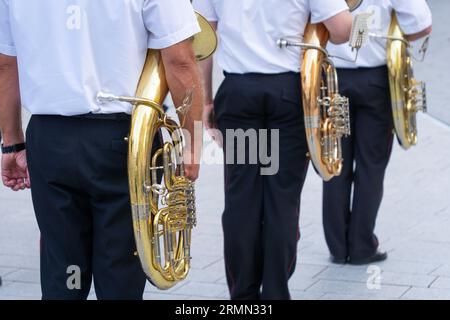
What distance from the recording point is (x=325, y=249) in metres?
5.47

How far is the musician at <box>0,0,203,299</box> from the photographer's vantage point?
292 centimetres

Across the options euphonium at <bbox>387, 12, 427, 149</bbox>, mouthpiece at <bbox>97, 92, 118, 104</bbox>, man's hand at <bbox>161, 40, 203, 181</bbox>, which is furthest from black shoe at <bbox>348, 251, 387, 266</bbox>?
mouthpiece at <bbox>97, 92, 118, 104</bbox>

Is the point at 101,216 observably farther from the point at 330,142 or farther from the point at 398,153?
the point at 398,153

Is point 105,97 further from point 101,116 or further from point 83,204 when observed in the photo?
point 83,204

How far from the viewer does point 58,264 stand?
3.05 m

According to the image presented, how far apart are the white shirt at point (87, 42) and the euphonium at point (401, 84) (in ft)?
7.05

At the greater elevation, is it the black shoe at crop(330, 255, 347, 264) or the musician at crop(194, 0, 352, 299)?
the musician at crop(194, 0, 352, 299)

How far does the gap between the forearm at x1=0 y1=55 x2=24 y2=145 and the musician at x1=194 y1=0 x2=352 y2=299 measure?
1178 millimetres

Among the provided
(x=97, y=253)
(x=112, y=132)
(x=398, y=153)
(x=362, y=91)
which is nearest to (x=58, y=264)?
(x=97, y=253)

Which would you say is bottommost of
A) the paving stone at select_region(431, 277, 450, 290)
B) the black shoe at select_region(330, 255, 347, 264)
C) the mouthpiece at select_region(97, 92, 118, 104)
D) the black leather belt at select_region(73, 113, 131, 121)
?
the paving stone at select_region(431, 277, 450, 290)

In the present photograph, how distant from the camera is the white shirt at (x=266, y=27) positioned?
398 cm

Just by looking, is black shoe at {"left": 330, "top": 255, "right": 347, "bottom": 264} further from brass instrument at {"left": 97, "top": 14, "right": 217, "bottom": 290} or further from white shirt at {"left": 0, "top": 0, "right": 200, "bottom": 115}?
white shirt at {"left": 0, "top": 0, "right": 200, "bottom": 115}

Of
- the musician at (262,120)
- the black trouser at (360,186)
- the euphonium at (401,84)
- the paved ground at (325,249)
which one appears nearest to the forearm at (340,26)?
the musician at (262,120)
